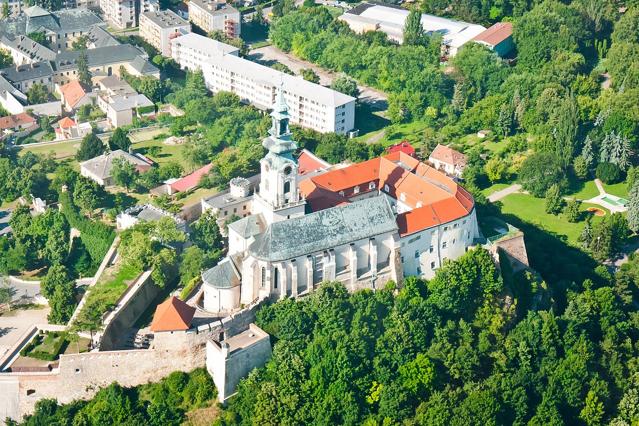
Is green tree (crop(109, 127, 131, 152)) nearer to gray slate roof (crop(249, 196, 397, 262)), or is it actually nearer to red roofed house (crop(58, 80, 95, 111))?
red roofed house (crop(58, 80, 95, 111))

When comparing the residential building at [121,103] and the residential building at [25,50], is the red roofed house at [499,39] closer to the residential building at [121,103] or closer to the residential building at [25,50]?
the residential building at [121,103]

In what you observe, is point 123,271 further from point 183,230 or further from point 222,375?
point 222,375

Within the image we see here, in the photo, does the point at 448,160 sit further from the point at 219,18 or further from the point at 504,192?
the point at 219,18

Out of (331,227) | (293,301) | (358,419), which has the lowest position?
(358,419)

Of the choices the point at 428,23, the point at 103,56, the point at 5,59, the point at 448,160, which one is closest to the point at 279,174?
the point at 448,160

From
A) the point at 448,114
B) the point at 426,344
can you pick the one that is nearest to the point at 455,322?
the point at 426,344

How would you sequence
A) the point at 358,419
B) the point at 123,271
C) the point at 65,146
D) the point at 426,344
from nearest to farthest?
1. the point at 358,419
2. the point at 426,344
3. the point at 123,271
4. the point at 65,146

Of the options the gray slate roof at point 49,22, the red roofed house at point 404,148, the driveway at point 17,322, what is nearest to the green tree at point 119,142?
the red roofed house at point 404,148
